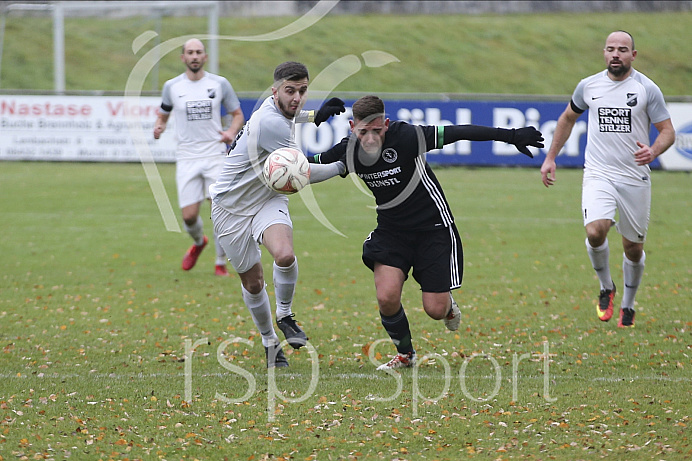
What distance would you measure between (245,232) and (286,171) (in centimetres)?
78

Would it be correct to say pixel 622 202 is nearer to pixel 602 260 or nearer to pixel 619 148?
pixel 619 148

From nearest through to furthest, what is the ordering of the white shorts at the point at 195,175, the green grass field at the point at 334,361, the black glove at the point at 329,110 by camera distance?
1. the green grass field at the point at 334,361
2. the black glove at the point at 329,110
3. the white shorts at the point at 195,175

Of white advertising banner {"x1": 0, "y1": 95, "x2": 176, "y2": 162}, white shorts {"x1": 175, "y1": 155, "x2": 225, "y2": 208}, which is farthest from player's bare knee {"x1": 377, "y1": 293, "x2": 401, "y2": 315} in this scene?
white advertising banner {"x1": 0, "y1": 95, "x2": 176, "y2": 162}

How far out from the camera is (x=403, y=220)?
7.22m

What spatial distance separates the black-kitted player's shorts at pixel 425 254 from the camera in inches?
283

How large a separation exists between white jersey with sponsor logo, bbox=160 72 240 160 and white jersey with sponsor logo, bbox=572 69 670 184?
475 centimetres

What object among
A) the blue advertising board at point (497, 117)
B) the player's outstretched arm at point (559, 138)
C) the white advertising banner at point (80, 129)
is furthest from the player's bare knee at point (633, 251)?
the white advertising banner at point (80, 129)

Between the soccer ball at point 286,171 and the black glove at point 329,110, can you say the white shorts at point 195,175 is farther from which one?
the soccer ball at point 286,171

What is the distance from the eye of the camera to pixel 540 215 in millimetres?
16172

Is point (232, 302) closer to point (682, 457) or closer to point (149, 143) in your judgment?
point (682, 457)

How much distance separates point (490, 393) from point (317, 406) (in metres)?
1.26

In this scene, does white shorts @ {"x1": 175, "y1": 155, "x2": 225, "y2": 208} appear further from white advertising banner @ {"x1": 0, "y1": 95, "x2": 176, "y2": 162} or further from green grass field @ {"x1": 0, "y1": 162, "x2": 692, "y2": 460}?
white advertising banner @ {"x1": 0, "y1": 95, "x2": 176, "y2": 162}

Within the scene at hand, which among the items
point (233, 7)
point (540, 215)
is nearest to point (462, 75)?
point (233, 7)

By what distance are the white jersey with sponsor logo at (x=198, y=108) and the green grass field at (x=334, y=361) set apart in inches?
65.2
